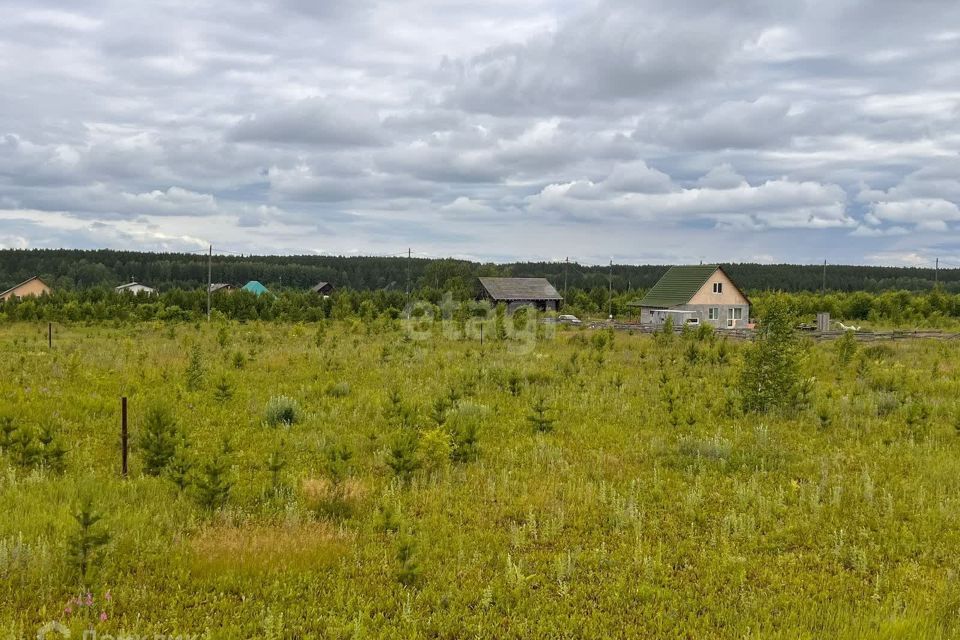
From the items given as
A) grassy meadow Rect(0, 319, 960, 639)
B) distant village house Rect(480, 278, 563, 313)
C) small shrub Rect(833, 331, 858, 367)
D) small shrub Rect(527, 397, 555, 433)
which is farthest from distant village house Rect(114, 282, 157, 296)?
small shrub Rect(833, 331, 858, 367)

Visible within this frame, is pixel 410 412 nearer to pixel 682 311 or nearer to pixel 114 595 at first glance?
pixel 114 595

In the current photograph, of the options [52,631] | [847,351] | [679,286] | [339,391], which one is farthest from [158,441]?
[679,286]

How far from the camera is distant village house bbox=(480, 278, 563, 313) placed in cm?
6322

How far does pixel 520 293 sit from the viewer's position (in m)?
64.3

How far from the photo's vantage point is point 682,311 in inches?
1831

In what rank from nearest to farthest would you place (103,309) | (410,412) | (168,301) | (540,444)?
(540,444), (410,412), (103,309), (168,301)

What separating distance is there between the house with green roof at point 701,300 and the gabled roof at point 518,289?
15658 mm

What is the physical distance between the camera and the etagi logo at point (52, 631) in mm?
4670

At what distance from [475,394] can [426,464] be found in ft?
19.5

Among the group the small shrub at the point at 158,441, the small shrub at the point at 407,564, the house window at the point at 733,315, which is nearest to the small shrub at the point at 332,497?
the small shrub at the point at 407,564

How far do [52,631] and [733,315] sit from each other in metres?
49.1

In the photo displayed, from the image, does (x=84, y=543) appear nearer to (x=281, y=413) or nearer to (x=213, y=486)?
(x=213, y=486)

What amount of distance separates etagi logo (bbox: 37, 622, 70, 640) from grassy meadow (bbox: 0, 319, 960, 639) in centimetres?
21

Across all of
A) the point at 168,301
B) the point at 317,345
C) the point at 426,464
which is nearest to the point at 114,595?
the point at 426,464
